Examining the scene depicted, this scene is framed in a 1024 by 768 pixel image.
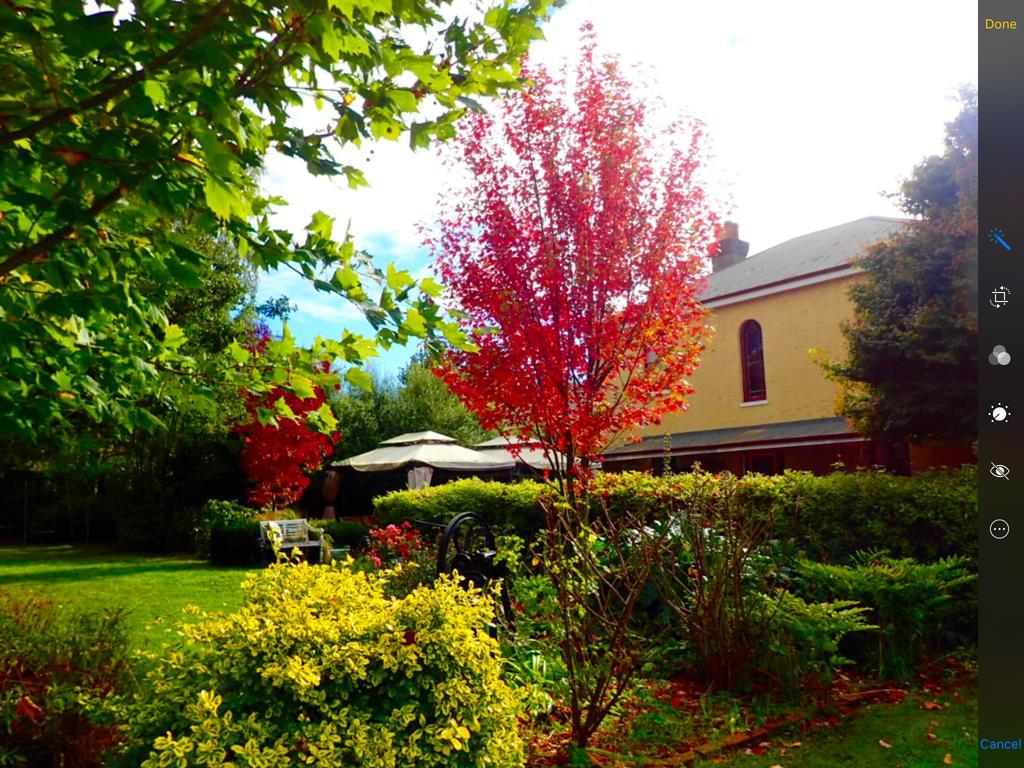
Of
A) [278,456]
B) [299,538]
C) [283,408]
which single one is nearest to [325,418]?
Answer: [283,408]

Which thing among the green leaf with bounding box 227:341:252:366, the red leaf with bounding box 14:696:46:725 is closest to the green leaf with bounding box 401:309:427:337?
the green leaf with bounding box 227:341:252:366

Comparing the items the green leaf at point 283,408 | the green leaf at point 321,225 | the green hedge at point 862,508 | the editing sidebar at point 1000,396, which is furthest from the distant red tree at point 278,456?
the editing sidebar at point 1000,396

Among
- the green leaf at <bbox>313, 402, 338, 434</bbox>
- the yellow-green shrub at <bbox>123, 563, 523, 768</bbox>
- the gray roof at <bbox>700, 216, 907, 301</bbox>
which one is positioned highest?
the gray roof at <bbox>700, 216, 907, 301</bbox>

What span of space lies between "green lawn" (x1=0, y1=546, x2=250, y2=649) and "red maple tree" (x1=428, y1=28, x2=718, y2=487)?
477 centimetres

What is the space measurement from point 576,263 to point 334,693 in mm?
7204

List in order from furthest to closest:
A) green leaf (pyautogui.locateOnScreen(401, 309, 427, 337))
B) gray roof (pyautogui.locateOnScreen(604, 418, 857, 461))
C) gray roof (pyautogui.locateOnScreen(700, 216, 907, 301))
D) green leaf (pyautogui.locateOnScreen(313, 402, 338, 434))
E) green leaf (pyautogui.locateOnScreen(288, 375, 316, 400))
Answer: gray roof (pyautogui.locateOnScreen(700, 216, 907, 301)) < gray roof (pyautogui.locateOnScreen(604, 418, 857, 461)) < green leaf (pyautogui.locateOnScreen(313, 402, 338, 434)) < green leaf (pyautogui.locateOnScreen(288, 375, 316, 400)) < green leaf (pyautogui.locateOnScreen(401, 309, 427, 337))

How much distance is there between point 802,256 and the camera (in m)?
23.1

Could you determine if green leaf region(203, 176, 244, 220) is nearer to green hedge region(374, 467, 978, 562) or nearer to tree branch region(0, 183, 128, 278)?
tree branch region(0, 183, 128, 278)

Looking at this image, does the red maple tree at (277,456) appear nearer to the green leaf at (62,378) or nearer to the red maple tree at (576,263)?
the red maple tree at (576,263)

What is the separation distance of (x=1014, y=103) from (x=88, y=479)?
25.3m

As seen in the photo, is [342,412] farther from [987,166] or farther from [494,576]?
[987,166]

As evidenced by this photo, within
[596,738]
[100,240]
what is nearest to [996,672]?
[596,738]

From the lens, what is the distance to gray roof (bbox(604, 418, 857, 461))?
64.9 ft

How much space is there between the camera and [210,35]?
275cm
